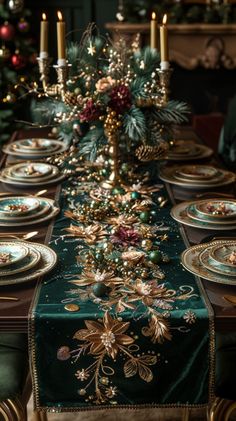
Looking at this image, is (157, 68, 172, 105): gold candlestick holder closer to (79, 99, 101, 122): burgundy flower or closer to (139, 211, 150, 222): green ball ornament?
(79, 99, 101, 122): burgundy flower

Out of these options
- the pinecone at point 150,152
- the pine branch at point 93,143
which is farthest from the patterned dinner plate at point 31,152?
the pinecone at point 150,152

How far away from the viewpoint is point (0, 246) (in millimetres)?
1739

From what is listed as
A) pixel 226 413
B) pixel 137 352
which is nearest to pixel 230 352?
pixel 226 413

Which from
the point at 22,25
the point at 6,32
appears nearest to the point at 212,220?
the point at 6,32

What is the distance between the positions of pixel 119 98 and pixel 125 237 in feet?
1.89

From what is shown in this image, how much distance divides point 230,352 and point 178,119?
98cm

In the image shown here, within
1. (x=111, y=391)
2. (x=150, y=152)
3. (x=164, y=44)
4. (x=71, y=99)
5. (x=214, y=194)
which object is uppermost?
(x=164, y=44)

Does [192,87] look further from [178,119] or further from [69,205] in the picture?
[69,205]

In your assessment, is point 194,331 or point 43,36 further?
point 43,36

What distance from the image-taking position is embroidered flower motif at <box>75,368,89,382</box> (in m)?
1.46

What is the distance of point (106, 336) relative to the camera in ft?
4.68

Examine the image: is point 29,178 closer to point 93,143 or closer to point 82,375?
point 93,143

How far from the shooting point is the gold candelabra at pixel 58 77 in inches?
85.0

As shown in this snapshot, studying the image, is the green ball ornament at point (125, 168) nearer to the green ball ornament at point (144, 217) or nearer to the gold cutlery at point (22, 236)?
the green ball ornament at point (144, 217)
